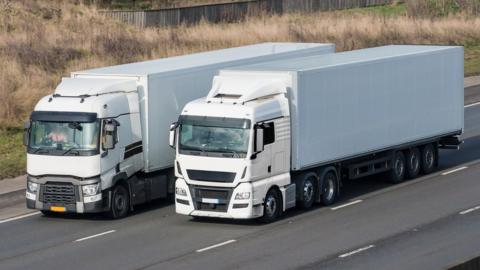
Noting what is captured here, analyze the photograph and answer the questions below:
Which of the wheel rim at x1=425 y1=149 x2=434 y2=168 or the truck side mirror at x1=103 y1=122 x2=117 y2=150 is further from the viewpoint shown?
the wheel rim at x1=425 y1=149 x2=434 y2=168

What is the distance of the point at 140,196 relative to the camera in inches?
1041

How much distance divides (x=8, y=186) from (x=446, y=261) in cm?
1380

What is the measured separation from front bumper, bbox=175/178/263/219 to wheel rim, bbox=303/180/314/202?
180cm

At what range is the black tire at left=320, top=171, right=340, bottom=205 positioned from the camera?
26859 mm

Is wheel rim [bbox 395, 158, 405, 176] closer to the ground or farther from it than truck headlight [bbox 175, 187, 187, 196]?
closer to the ground

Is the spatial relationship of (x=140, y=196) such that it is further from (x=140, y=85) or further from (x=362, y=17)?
(x=362, y=17)

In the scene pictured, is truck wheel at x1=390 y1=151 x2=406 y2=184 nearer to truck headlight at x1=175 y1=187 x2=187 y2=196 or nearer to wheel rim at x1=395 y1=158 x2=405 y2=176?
wheel rim at x1=395 y1=158 x2=405 y2=176

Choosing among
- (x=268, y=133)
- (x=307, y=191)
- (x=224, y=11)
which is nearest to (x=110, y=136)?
(x=268, y=133)

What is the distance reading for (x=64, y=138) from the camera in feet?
83.7

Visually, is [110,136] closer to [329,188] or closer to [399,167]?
[329,188]

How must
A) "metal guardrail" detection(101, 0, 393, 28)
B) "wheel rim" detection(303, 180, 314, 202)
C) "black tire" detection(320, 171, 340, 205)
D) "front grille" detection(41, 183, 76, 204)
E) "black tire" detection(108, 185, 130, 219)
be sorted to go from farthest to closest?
"metal guardrail" detection(101, 0, 393, 28) → "black tire" detection(320, 171, 340, 205) → "wheel rim" detection(303, 180, 314, 202) → "black tire" detection(108, 185, 130, 219) → "front grille" detection(41, 183, 76, 204)

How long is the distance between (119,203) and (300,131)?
434 cm

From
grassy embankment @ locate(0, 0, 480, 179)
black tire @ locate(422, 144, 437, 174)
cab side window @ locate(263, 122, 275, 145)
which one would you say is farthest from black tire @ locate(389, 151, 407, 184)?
grassy embankment @ locate(0, 0, 480, 179)

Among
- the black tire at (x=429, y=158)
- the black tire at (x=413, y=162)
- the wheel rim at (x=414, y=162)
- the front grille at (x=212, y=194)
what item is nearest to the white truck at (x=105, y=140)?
the front grille at (x=212, y=194)
